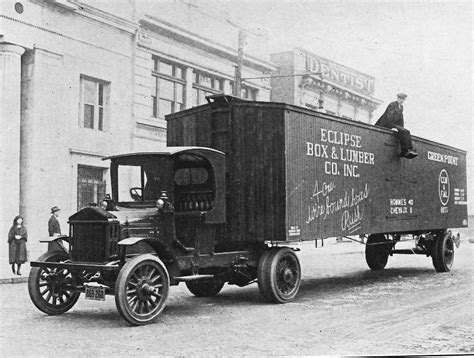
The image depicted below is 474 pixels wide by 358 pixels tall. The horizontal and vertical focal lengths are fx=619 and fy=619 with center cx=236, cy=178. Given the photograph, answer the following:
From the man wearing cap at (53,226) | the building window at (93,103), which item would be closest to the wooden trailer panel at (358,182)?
the man wearing cap at (53,226)

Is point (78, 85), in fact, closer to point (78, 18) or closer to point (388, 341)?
point (78, 18)

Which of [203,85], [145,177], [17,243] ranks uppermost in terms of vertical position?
[203,85]

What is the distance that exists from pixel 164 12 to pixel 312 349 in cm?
1365

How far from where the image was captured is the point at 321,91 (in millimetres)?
23531

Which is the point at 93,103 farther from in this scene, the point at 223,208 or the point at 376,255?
the point at 223,208

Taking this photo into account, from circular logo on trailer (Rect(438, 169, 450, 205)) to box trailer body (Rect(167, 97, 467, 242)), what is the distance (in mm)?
2270

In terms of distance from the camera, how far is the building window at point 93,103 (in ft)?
53.2

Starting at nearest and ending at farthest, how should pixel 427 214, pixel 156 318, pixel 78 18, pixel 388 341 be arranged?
pixel 388 341, pixel 156 318, pixel 427 214, pixel 78 18

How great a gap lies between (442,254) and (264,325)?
306 inches

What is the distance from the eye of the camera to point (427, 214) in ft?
44.7

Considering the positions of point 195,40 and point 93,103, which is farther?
point 195,40

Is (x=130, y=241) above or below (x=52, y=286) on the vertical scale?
above

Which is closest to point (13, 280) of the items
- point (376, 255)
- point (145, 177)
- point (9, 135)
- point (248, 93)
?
point (9, 135)

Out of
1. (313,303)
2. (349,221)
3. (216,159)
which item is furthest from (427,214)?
(216,159)
